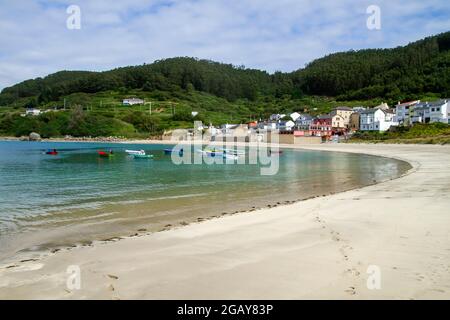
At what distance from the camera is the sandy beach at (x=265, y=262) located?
603 centimetres

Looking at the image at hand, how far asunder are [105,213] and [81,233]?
342 cm

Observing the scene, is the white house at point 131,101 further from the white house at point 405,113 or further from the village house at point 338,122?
the white house at point 405,113

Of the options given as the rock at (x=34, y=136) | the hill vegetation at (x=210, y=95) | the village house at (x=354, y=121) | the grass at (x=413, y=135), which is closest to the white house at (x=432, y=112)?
the grass at (x=413, y=135)

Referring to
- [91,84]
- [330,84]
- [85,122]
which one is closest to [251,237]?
[85,122]

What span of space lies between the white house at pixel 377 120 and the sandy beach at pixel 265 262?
82.6 metres

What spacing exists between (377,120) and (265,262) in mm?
90441

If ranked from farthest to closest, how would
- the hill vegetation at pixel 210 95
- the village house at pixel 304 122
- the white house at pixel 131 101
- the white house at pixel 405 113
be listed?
the white house at pixel 131 101 < the hill vegetation at pixel 210 95 < the village house at pixel 304 122 < the white house at pixel 405 113

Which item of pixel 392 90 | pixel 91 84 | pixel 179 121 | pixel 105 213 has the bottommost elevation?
pixel 105 213

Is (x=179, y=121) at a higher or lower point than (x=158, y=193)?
higher

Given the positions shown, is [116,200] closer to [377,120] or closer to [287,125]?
[377,120]

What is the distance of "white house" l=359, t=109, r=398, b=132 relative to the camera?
89312 mm

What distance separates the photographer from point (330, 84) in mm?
169000
